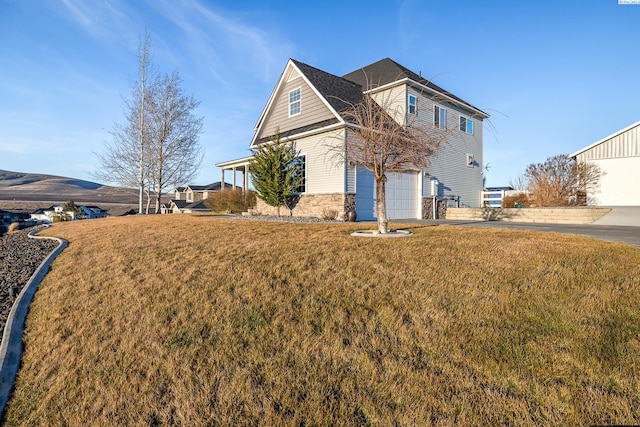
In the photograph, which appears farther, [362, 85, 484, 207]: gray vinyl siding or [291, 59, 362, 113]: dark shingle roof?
[362, 85, 484, 207]: gray vinyl siding

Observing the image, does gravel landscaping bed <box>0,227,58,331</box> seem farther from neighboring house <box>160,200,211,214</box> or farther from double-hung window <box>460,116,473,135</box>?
neighboring house <box>160,200,211,214</box>

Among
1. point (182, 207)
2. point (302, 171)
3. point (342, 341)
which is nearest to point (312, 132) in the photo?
point (302, 171)

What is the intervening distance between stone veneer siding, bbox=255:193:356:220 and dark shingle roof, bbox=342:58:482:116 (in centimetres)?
626

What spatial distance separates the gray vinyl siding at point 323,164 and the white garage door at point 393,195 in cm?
101

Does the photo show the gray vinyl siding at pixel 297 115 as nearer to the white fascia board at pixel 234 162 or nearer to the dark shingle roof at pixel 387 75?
the white fascia board at pixel 234 162

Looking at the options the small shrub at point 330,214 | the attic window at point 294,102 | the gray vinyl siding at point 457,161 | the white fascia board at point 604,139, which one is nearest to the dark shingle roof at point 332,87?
the attic window at point 294,102

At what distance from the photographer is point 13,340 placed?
Result: 11.9ft

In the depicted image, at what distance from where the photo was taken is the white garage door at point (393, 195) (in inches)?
537

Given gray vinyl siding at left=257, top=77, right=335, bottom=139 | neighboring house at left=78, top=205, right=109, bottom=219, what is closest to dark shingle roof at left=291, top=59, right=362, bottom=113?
gray vinyl siding at left=257, top=77, right=335, bottom=139

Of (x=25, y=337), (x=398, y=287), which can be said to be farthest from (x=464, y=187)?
(x=25, y=337)

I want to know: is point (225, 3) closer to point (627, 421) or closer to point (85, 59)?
point (85, 59)

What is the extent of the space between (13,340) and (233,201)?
15277mm

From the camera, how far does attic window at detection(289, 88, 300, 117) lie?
16.1 metres

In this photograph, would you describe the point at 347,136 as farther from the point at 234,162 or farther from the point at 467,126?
the point at 467,126
